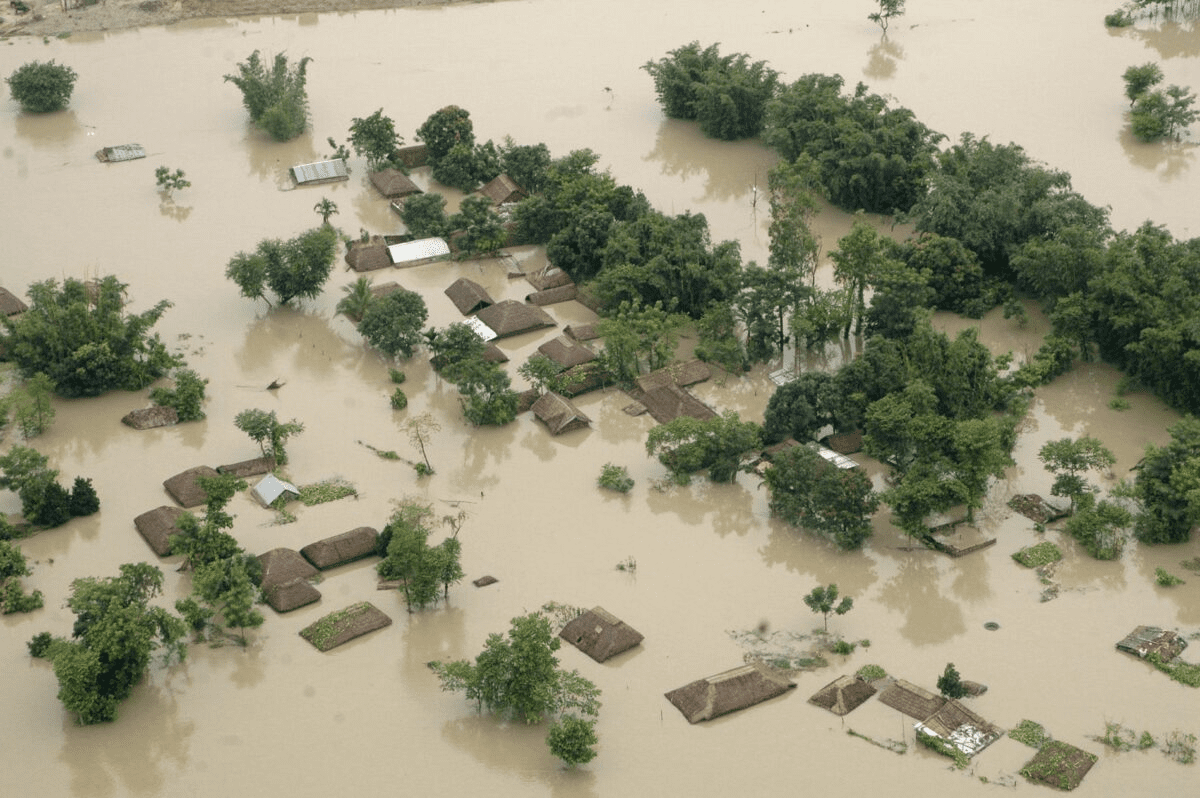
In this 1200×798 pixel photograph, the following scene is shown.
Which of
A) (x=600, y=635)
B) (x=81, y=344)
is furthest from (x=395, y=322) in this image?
(x=600, y=635)

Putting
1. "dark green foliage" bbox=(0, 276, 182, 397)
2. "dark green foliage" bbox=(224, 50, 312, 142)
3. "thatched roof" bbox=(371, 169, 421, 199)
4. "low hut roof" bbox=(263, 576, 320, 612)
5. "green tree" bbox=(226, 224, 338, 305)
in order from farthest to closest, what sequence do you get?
"dark green foliage" bbox=(224, 50, 312, 142)
"thatched roof" bbox=(371, 169, 421, 199)
"green tree" bbox=(226, 224, 338, 305)
"dark green foliage" bbox=(0, 276, 182, 397)
"low hut roof" bbox=(263, 576, 320, 612)

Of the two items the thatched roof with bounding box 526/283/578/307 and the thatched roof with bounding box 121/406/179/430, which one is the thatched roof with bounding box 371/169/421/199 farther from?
the thatched roof with bounding box 121/406/179/430

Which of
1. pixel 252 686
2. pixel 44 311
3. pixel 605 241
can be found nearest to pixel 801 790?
pixel 252 686

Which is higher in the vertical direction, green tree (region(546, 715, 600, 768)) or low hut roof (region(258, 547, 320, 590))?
green tree (region(546, 715, 600, 768))

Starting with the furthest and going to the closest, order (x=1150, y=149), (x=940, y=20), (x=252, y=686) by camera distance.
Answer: (x=940, y=20)
(x=1150, y=149)
(x=252, y=686)

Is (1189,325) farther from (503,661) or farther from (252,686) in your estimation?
(252,686)

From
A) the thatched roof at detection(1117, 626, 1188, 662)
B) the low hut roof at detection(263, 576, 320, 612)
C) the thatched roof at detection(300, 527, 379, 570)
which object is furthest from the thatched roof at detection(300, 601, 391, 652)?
the thatched roof at detection(1117, 626, 1188, 662)
